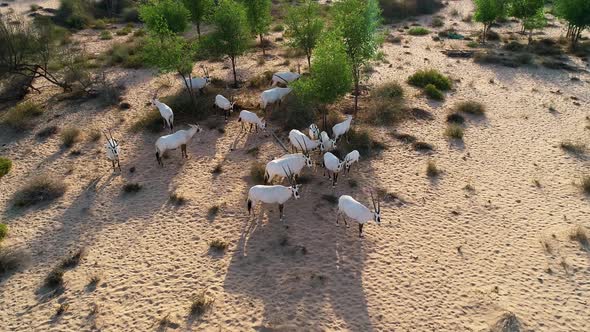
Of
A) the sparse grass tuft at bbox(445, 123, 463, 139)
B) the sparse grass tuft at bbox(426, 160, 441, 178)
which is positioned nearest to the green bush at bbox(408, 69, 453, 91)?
the sparse grass tuft at bbox(445, 123, 463, 139)

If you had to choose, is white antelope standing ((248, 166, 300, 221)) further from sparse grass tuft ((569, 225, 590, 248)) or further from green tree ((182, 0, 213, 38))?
green tree ((182, 0, 213, 38))

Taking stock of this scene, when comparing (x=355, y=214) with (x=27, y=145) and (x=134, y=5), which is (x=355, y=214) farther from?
(x=134, y=5)

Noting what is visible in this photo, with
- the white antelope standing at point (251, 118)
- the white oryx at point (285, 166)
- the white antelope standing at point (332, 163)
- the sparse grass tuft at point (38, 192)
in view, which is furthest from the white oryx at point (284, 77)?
the sparse grass tuft at point (38, 192)

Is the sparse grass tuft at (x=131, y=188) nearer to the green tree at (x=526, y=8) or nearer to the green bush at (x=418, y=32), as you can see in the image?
the green bush at (x=418, y=32)

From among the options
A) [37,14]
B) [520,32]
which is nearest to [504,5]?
[520,32]

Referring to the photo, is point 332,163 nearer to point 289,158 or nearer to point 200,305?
point 289,158

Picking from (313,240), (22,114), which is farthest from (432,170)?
(22,114)
